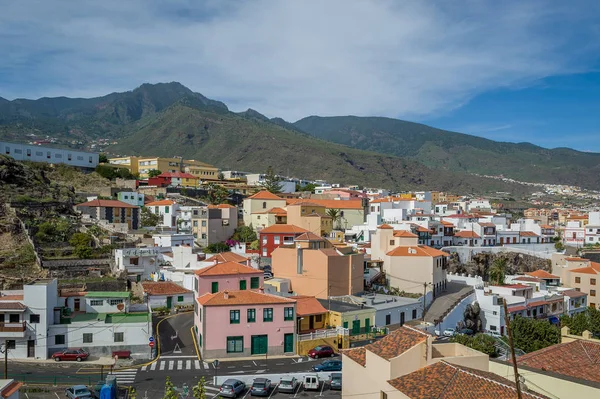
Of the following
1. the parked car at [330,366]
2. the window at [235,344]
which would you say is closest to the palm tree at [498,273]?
the parked car at [330,366]

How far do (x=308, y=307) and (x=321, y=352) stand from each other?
3.85 m

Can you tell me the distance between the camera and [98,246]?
46.8 metres

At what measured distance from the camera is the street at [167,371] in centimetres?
2422

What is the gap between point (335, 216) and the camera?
239ft

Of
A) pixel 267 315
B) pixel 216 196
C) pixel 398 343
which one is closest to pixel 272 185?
pixel 216 196

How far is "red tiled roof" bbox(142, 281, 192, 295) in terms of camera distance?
37656mm

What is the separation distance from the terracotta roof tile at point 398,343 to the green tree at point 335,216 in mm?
53304

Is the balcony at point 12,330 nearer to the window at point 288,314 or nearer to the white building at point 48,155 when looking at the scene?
the window at point 288,314

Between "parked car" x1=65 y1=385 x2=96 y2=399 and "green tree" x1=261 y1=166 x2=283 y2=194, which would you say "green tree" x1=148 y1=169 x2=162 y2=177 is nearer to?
"green tree" x1=261 y1=166 x2=283 y2=194

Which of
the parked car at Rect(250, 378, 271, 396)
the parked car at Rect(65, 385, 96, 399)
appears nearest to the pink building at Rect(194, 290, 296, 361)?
the parked car at Rect(250, 378, 271, 396)

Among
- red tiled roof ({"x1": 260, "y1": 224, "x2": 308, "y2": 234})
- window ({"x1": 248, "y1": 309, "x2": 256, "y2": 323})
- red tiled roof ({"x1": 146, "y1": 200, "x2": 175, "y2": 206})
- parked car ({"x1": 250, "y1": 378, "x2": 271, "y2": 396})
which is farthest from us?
red tiled roof ({"x1": 146, "y1": 200, "x2": 175, "y2": 206})

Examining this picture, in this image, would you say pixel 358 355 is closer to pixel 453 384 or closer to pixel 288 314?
pixel 453 384

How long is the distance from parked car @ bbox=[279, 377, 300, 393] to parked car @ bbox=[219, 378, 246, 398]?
1714 mm

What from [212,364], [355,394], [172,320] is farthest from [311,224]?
[355,394]
